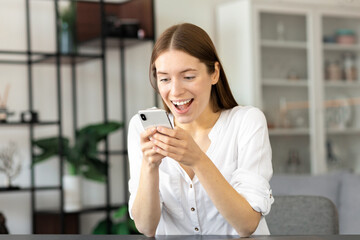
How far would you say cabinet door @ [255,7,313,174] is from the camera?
5.40 m

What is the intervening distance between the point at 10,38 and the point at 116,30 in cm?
77

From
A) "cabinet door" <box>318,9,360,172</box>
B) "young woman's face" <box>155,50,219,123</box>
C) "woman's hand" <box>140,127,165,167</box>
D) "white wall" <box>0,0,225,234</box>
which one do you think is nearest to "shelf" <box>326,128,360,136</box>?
"cabinet door" <box>318,9,360,172</box>

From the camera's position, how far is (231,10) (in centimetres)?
529

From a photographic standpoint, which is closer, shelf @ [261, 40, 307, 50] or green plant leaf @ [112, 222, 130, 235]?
green plant leaf @ [112, 222, 130, 235]

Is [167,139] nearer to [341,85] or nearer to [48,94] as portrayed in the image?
[48,94]

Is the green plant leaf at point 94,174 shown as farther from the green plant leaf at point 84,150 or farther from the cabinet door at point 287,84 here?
the cabinet door at point 287,84

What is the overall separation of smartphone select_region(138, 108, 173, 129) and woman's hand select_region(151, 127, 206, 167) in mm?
14

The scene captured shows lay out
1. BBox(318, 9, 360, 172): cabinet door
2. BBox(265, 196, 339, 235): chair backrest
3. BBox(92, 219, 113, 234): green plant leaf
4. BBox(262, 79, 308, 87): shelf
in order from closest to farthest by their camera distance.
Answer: BBox(265, 196, 339, 235): chair backrest, BBox(92, 219, 113, 234): green plant leaf, BBox(262, 79, 308, 87): shelf, BBox(318, 9, 360, 172): cabinet door

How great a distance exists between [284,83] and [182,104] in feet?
12.8

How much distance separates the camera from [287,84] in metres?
5.52

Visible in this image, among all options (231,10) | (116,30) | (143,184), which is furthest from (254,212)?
(231,10)

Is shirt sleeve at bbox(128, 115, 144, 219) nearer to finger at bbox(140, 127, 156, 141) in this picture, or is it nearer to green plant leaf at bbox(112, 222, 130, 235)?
finger at bbox(140, 127, 156, 141)

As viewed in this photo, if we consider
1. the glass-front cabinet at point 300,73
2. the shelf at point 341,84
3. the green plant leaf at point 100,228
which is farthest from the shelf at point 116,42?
the shelf at point 341,84

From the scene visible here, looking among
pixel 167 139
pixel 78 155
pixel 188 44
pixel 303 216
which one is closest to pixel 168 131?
pixel 167 139
